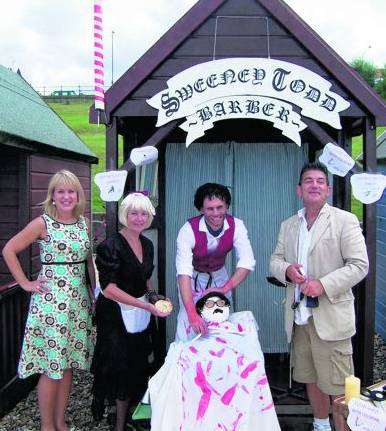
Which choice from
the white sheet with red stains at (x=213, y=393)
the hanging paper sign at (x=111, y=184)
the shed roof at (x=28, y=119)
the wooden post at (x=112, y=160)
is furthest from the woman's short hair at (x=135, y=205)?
the shed roof at (x=28, y=119)

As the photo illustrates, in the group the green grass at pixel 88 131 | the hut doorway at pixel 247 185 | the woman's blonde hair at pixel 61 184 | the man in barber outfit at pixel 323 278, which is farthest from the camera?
the green grass at pixel 88 131

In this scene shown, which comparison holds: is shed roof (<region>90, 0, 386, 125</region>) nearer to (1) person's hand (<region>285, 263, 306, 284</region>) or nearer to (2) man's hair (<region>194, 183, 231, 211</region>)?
(2) man's hair (<region>194, 183, 231, 211</region>)

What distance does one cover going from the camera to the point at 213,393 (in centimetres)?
302

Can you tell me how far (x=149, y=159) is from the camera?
12.3 ft

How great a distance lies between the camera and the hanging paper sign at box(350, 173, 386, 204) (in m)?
3.57

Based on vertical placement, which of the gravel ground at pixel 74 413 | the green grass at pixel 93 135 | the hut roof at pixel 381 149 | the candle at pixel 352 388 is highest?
the green grass at pixel 93 135

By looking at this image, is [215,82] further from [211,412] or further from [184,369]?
[211,412]

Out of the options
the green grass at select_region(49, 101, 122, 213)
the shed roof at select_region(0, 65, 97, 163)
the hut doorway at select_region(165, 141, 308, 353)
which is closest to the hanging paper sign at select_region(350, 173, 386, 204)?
the hut doorway at select_region(165, 141, 308, 353)

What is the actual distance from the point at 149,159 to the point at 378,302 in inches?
173

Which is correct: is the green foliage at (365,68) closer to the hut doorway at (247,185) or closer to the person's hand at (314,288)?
the hut doorway at (247,185)

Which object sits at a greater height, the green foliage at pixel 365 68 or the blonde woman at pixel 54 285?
the green foliage at pixel 365 68

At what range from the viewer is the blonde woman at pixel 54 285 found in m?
3.40

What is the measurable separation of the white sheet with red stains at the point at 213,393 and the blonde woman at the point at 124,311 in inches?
16.8

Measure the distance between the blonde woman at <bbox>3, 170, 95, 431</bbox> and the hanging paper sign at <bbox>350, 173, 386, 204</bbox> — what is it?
2041 millimetres
